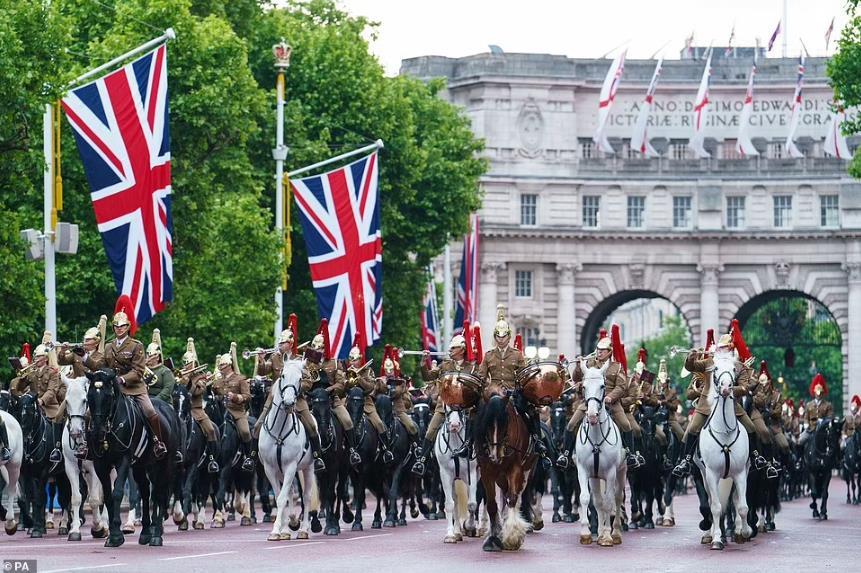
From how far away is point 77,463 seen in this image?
34.6m

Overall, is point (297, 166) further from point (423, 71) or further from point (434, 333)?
point (423, 71)

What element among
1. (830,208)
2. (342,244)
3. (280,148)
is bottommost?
(342,244)

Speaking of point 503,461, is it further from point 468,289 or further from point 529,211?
point 529,211

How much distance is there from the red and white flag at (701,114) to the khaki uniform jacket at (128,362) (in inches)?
2965

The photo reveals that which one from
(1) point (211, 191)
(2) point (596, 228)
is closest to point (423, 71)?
(2) point (596, 228)

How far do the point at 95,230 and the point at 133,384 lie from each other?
22.4 metres

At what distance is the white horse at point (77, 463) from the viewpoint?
30.5m

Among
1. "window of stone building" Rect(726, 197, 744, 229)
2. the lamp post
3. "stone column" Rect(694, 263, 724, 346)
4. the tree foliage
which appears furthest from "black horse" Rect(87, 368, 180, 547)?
"window of stone building" Rect(726, 197, 744, 229)

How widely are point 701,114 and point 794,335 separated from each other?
15257 millimetres

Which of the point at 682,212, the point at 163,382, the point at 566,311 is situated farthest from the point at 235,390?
the point at 682,212

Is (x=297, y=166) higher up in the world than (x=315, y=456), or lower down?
higher up

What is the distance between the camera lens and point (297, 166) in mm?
68625

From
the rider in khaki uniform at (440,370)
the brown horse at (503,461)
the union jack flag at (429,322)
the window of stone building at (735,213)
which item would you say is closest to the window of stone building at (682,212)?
the window of stone building at (735,213)

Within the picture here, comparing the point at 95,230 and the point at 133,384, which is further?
the point at 95,230
